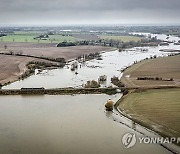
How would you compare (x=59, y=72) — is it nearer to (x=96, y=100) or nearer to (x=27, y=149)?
(x=96, y=100)

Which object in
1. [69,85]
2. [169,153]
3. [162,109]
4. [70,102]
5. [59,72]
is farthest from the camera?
[59,72]

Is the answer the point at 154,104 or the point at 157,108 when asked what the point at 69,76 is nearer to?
the point at 154,104

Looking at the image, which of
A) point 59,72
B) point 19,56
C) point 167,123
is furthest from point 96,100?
point 19,56

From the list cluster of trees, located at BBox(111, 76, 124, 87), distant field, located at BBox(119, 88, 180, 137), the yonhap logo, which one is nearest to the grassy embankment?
distant field, located at BBox(119, 88, 180, 137)

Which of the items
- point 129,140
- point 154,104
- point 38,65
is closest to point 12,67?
point 38,65

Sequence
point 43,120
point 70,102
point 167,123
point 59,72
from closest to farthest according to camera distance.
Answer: point 167,123
point 43,120
point 70,102
point 59,72
